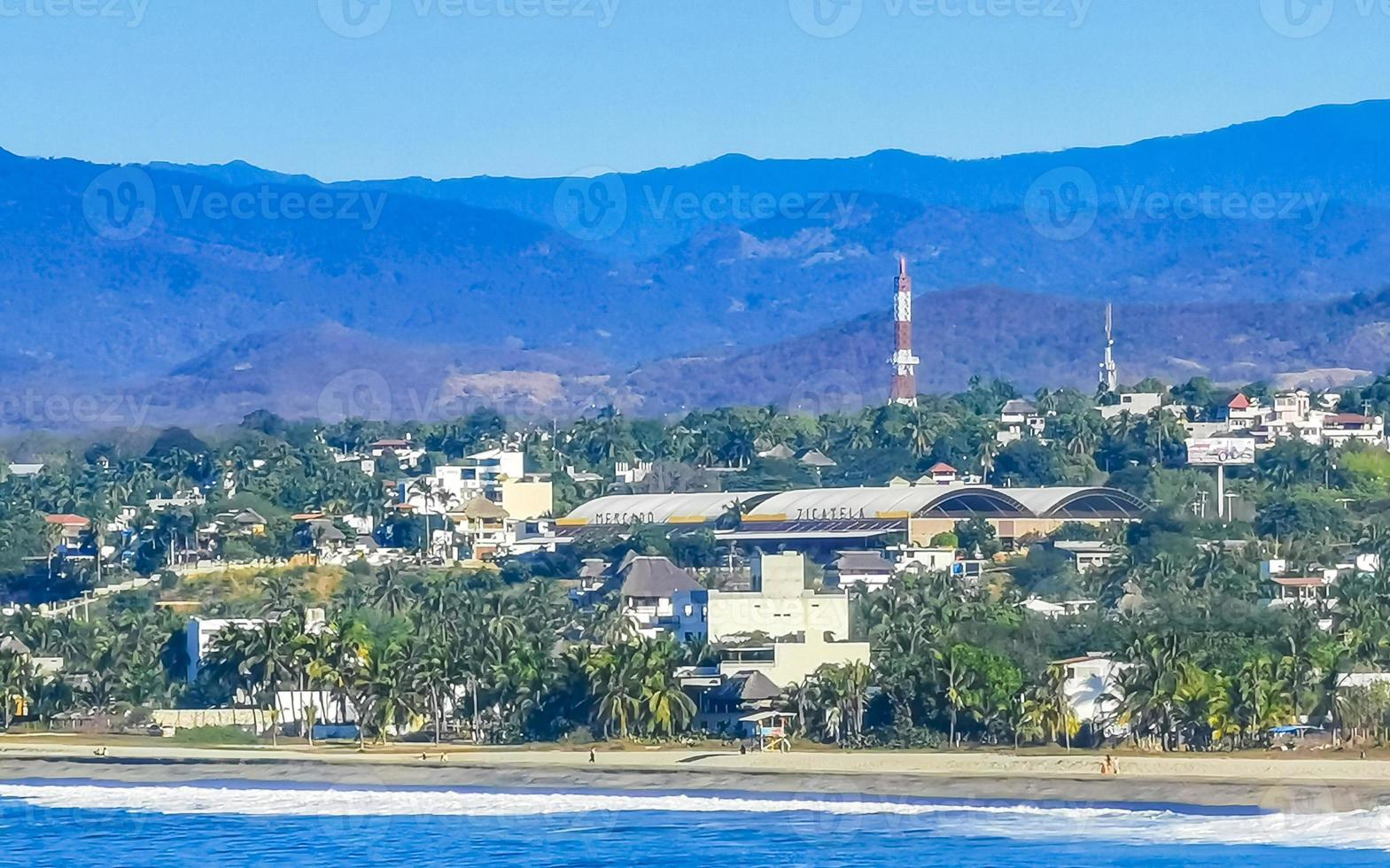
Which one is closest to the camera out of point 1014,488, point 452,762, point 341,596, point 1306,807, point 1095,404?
point 1306,807

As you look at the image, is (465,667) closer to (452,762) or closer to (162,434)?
(452,762)

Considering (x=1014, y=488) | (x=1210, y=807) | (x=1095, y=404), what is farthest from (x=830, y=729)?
(x=1095, y=404)

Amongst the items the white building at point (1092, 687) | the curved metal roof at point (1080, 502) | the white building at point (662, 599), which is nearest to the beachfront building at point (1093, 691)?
the white building at point (1092, 687)

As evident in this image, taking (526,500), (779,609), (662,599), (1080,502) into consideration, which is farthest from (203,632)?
(526,500)

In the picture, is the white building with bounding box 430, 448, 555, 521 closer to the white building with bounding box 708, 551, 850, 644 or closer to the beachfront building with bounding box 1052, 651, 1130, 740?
the white building with bounding box 708, 551, 850, 644

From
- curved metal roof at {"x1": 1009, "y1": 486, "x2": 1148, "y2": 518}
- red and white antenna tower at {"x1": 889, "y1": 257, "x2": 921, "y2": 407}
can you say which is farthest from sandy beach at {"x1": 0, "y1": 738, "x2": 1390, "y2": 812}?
red and white antenna tower at {"x1": 889, "y1": 257, "x2": 921, "y2": 407}

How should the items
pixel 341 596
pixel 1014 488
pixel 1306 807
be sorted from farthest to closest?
pixel 1014 488 → pixel 341 596 → pixel 1306 807

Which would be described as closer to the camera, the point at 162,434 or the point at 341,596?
the point at 341,596
